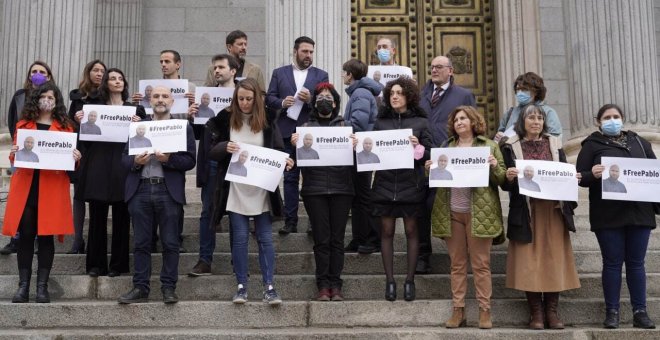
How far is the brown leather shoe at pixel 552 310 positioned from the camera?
6.75m

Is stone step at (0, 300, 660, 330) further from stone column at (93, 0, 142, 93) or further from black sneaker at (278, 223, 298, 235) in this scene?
stone column at (93, 0, 142, 93)

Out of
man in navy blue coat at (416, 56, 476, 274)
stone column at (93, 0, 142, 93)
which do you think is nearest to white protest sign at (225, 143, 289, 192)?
man in navy blue coat at (416, 56, 476, 274)

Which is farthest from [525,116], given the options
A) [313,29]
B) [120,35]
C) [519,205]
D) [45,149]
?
[120,35]

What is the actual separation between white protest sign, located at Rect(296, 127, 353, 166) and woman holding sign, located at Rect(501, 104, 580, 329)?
1466 millimetres

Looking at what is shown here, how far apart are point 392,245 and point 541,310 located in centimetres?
144

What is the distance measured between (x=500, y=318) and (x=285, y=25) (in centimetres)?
528

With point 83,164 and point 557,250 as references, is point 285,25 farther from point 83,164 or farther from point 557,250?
point 557,250

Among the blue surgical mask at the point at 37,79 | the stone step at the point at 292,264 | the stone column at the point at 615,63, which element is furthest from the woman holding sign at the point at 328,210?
the stone column at the point at 615,63

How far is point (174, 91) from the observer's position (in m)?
8.10

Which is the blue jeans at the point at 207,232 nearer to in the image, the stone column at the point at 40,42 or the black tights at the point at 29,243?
the black tights at the point at 29,243

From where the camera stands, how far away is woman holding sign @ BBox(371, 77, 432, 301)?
7074 mm

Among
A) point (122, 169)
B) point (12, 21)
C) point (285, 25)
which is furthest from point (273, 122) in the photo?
point (12, 21)

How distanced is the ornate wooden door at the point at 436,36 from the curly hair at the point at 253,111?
20.0 feet

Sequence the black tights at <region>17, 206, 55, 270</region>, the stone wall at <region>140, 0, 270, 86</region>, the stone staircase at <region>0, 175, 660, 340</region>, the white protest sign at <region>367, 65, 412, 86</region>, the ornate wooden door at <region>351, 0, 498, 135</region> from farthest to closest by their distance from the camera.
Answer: the stone wall at <region>140, 0, 270, 86</region>, the ornate wooden door at <region>351, 0, 498, 135</region>, the white protest sign at <region>367, 65, 412, 86</region>, the black tights at <region>17, 206, 55, 270</region>, the stone staircase at <region>0, 175, 660, 340</region>
